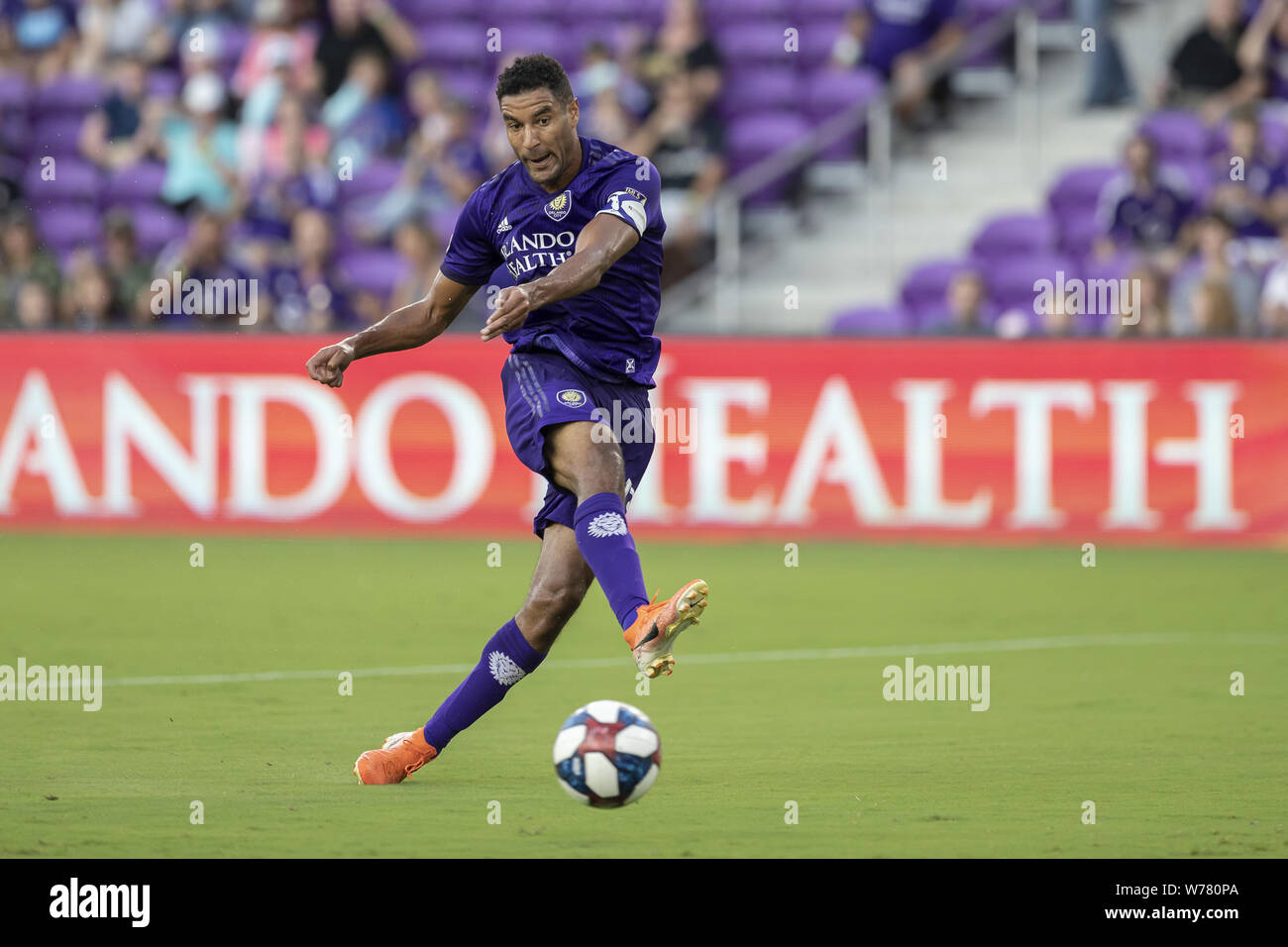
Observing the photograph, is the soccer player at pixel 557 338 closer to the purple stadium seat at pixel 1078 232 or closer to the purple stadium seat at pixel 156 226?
the purple stadium seat at pixel 1078 232

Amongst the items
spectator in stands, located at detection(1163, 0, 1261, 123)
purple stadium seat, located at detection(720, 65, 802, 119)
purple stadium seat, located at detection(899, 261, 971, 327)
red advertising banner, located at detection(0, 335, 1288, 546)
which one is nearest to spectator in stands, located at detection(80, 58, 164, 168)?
red advertising banner, located at detection(0, 335, 1288, 546)

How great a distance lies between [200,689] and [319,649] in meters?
1.31

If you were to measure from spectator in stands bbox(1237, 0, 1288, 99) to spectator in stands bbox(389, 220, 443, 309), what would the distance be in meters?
7.65

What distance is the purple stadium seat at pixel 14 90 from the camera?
20.3 metres

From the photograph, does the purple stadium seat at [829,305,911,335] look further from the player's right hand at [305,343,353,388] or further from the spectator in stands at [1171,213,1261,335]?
the player's right hand at [305,343,353,388]

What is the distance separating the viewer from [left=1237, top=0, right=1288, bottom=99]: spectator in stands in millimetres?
18281

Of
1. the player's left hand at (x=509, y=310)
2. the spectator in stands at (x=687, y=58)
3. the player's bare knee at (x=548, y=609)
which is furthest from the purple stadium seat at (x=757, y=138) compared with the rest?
the player's left hand at (x=509, y=310)

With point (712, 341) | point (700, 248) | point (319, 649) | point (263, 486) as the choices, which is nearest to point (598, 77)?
point (700, 248)

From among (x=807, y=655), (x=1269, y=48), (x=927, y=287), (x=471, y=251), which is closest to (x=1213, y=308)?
(x=927, y=287)

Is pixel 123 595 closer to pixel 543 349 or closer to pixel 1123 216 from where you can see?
pixel 543 349

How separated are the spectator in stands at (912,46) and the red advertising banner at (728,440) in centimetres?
508

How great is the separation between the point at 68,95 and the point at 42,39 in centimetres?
96

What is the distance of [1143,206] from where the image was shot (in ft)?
55.5
